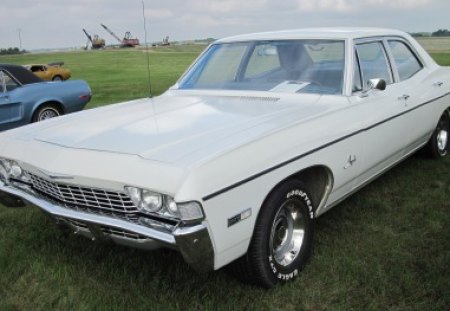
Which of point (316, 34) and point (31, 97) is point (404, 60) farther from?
point (31, 97)

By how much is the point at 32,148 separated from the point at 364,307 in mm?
2151

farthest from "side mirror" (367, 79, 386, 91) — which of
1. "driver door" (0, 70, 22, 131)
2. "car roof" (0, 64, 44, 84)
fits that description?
"car roof" (0, 64, 44, 84)

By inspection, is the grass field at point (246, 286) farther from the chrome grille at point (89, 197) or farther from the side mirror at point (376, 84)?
the side mirror at point (376, 84)

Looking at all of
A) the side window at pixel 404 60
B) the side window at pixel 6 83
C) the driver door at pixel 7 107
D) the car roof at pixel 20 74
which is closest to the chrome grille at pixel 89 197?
the side window at pixel 404 60

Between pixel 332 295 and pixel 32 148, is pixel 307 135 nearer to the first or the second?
pixel 332 295

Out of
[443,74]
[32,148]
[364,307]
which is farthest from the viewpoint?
[443,74]

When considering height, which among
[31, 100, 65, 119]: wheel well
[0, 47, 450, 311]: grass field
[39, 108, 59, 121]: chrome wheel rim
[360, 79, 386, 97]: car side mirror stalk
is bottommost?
[0, 47, 450, 311]: grass field

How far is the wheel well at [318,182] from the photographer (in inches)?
130

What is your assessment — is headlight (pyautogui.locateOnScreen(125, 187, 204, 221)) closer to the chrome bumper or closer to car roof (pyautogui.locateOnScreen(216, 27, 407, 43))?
the chrome bumper

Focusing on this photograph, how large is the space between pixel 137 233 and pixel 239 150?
0.66 m

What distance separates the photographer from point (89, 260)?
3418 mm

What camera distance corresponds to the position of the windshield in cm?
387

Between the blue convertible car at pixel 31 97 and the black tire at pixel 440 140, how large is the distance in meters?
5.87

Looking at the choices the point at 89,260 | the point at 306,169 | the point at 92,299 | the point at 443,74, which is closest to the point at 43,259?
the point at 89,260
